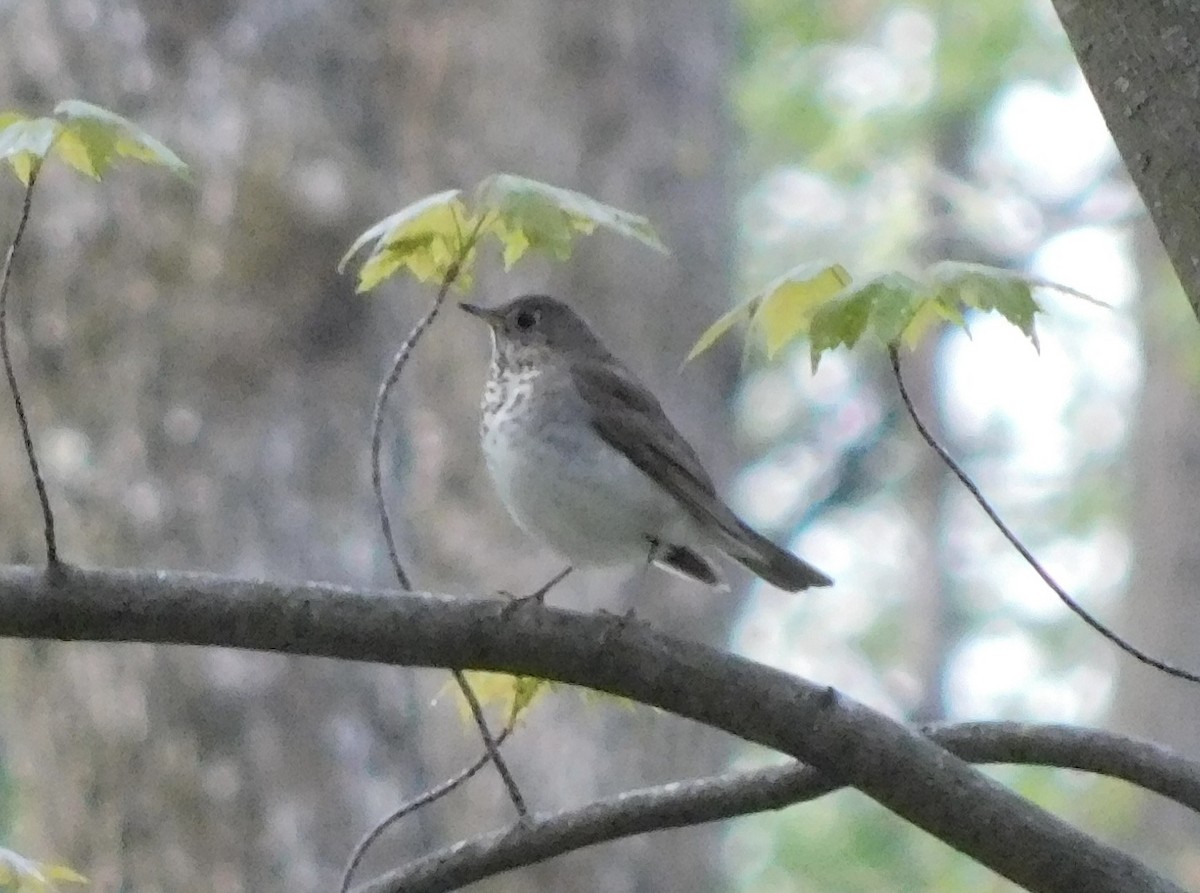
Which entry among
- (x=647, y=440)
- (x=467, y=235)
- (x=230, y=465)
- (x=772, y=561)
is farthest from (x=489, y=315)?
(x=467, y=235)

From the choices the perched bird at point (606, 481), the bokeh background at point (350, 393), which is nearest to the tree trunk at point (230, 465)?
the bokeh background at point (350, 393)

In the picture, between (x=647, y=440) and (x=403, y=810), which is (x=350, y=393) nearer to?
(x=647, y=440)

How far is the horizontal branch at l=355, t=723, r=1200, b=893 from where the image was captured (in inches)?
68.7

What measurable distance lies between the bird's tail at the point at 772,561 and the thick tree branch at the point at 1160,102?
2.95 feet

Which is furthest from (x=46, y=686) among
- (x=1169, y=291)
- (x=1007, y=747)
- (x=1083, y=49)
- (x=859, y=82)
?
(x=859, y=82)

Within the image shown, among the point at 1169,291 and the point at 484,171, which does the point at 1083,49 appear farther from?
the point at 1169,291

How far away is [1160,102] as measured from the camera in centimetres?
149

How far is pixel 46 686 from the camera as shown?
10.3 ft

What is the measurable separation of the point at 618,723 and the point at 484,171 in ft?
5.11

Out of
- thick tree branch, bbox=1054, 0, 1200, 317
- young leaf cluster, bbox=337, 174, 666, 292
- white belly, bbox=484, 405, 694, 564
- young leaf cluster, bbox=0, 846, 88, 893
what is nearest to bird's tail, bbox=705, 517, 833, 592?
white belly, bbox=484, 405, 694, 564

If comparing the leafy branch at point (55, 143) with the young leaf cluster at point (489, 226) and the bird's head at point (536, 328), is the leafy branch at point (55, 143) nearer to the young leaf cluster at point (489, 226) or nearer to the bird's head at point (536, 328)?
the young leaf cluster at point (489, 226)

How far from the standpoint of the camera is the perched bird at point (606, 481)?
2336 millimetres

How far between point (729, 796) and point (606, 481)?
2.25 feet

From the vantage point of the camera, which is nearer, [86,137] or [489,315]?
[86,137]
